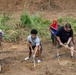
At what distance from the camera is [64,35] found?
841cm

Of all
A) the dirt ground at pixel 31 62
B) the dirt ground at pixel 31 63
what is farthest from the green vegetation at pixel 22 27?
the dirt ground at pixel 31 63

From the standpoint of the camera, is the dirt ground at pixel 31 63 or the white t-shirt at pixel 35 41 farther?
the white t-shirt at pixel 35 41

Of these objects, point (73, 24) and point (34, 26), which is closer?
point (34, 26)

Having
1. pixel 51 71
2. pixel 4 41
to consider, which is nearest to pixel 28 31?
pixel 4 41

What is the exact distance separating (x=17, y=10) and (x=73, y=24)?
5581 mm

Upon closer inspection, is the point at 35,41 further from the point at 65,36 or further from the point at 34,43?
the point at 65,36

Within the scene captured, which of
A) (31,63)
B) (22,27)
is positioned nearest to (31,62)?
(31,63)

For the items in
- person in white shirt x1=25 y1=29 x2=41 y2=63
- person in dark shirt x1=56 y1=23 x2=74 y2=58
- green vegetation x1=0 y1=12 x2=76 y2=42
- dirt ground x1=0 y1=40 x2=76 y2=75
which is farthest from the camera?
green vegetation x1=0 y1=12 x2=76 y2=42

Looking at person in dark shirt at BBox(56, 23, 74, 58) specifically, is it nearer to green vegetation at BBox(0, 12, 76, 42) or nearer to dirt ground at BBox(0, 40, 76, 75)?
dirt ground at BBox(0, 40, 76, 75)

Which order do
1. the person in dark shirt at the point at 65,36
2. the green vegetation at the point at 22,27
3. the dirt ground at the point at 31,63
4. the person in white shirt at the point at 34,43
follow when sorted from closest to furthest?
1. the dirt ground at the point at 31,63
2. the person in white shirt at the point at 34,43
3. the person in dark shirt at the point at 65,36
4. the green vegetation at the point at 22,27

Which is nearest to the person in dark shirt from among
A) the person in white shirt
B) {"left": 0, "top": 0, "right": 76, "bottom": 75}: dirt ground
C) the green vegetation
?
{"left": 0, "top": 0, "right": 76, "bottom": 75}: dirt ground

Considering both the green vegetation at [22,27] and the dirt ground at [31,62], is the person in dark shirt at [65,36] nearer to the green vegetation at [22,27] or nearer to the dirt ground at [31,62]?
the dirt ground at [31,62]

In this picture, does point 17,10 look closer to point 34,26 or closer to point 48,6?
point 48,6

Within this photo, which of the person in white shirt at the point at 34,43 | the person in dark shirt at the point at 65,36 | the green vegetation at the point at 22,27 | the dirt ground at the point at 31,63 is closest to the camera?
the dirt ground at the point at 31,63
